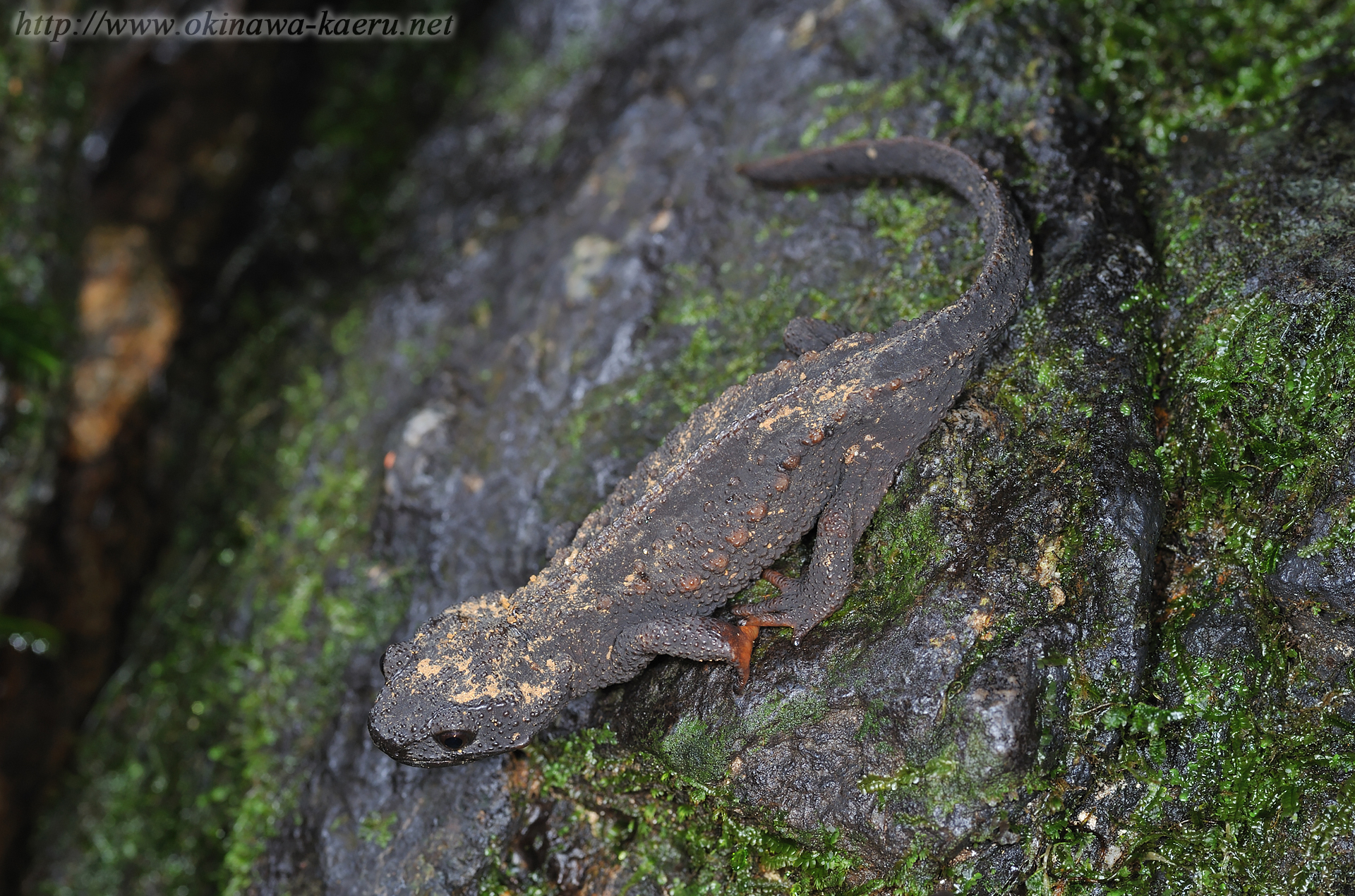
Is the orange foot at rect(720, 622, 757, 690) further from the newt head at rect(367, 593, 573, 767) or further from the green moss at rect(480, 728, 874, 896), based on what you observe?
the newt head at rect(367, 593, 573, 767)

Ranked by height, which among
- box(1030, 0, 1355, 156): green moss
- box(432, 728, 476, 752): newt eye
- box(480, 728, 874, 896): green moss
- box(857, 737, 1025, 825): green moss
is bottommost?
box(480, 728, 874, 896): green moss

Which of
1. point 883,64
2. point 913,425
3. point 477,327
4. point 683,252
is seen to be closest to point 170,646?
point 477,327

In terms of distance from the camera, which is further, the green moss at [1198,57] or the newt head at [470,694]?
the green moss at [1198,57]

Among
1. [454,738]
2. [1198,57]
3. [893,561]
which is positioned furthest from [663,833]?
[1198,57]

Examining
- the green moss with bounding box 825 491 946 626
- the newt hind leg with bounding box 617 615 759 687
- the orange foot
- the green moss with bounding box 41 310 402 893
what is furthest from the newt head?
the green moss with bounding box 825 491 946 626

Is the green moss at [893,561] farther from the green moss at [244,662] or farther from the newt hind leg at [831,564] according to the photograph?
the green moss at [244,662]

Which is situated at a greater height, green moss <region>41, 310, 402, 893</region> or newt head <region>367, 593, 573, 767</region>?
newt head <region>367, 593, 573, 767</region>

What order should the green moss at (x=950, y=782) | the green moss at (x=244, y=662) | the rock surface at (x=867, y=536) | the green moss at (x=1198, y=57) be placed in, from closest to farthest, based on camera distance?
the green moss at (x=950, y=782)
the rock surface at (x=867, y=536)
the green moss at (x=1198, y=57)
the green moss at (x=244, y=662)

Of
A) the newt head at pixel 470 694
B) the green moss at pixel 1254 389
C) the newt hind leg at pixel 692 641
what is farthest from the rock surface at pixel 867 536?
the newt head at pixel 470 694

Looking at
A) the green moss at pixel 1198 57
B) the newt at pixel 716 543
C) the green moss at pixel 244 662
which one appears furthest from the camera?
the green moss at pixel 244 662

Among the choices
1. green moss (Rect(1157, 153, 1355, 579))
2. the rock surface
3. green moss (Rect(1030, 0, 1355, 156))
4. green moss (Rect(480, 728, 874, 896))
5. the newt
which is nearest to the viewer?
the rock surface
